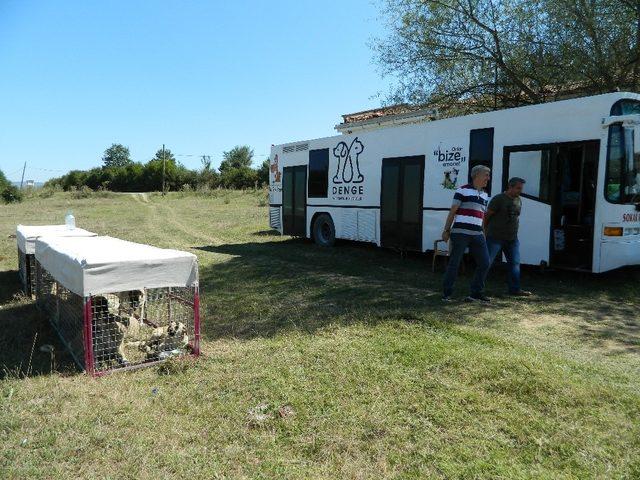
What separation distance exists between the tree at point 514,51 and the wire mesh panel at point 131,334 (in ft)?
37.1

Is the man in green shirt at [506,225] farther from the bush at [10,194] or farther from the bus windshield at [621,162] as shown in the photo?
the bush at [10,194]

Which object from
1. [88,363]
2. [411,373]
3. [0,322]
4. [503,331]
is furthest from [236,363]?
[0,322]

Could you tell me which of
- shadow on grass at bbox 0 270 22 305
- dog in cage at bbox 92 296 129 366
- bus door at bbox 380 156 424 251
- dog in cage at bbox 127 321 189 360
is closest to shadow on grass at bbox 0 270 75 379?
shadow on grass at bbox 0 270 22 305

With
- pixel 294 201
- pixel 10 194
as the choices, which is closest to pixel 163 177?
pixel 10 194

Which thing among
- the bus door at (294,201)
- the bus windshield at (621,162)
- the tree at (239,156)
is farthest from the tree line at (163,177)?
the bus windshield at (621,162)

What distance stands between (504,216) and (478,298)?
1154 mm

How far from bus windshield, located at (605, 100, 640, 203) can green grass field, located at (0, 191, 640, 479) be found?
1.65 metres

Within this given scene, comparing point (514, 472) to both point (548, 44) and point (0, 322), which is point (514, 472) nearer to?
point (0, 322)

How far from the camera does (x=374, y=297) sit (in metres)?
7.34

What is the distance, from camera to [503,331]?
567cm

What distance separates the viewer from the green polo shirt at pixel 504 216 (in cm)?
725

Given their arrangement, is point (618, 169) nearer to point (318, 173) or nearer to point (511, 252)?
point (511, 252)

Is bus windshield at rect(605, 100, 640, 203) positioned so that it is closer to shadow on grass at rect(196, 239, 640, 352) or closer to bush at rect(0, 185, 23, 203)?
shadow on grass at rect(196, 239, 640, 352)

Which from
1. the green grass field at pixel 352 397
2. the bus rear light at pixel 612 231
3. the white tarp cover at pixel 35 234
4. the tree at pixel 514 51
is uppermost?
the tree at pixel 514 51
